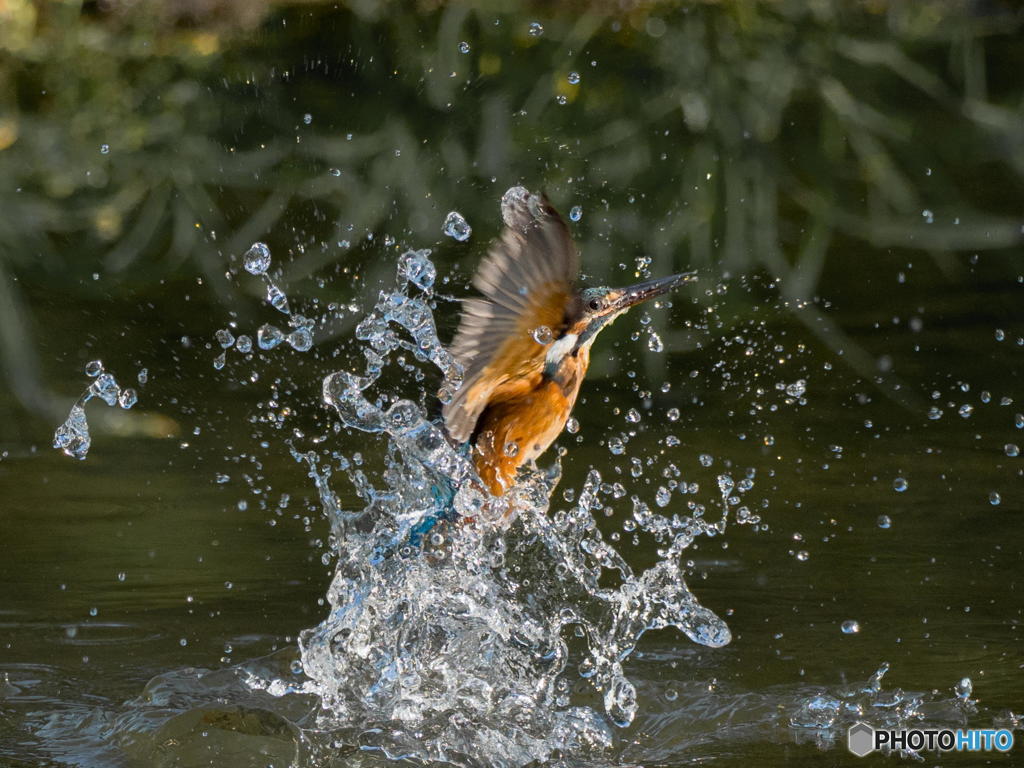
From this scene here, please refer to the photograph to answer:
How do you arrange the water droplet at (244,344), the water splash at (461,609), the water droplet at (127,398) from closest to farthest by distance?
1. the water splash at (461,609)
2. the water droplet at (127,398)
3. the water droplet at (244,344)

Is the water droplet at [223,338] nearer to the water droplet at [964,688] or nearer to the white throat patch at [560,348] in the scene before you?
the white throat patch at [560,348]

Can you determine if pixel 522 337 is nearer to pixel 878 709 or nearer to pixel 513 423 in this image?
pixel 513 423

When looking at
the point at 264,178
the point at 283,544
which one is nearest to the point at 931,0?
the point at 264,178

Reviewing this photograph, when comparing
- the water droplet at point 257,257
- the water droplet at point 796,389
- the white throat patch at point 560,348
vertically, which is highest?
the water droplet at point 796,389

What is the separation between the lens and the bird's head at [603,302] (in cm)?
306

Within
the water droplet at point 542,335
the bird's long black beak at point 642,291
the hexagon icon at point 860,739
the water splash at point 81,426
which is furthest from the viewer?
the water splash at point 81,426

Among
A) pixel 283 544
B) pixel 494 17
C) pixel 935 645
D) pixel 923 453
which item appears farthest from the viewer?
pixel 494 17

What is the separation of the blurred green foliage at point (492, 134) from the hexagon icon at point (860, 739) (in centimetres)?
216

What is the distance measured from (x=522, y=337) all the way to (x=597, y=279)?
193 centimetres

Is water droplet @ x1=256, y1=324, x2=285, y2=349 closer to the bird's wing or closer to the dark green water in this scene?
the dark green water

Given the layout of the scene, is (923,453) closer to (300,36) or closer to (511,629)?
(511,629)

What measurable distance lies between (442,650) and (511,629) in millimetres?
134

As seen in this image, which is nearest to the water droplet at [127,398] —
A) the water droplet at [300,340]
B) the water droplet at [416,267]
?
the water droplet at [300,340]

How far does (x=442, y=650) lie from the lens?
118 inches
